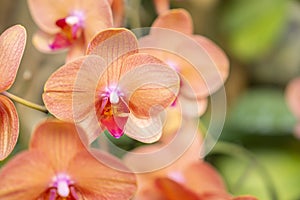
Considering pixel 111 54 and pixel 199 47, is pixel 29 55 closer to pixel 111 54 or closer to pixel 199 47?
pixel 199 47

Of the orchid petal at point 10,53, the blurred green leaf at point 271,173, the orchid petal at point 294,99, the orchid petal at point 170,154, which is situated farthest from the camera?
the blurred green leaf at point 271,173

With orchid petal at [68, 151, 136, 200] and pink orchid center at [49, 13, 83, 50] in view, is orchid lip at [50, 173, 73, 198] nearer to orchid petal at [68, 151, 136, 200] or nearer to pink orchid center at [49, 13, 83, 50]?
orchid petal at [68, 151, 136, 200]

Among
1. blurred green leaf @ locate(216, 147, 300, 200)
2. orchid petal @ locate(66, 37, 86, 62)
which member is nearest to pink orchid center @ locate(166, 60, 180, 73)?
orchid petal @ locate(66, 37, 86, 62)

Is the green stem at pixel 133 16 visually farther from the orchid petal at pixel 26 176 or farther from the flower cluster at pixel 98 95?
the orchid petal at pixel 26 176

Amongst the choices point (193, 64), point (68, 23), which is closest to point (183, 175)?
point (193, 64)

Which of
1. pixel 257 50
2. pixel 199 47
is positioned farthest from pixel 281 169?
pixel 199 47

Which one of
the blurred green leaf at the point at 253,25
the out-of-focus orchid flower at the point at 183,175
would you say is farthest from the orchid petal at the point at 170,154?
the blurred green leaf at the point at 253,25

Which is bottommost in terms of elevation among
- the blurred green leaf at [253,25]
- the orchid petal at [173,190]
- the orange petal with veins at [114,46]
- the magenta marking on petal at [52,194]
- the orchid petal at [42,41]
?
the blurred green leaf at [253,25]

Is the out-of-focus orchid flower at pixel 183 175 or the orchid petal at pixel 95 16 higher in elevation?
the orchid petal at pixel 95 16
